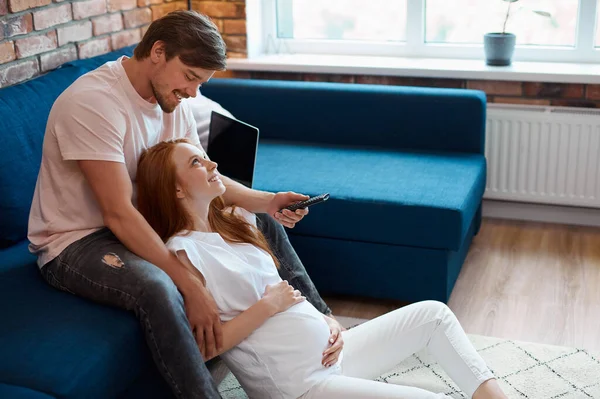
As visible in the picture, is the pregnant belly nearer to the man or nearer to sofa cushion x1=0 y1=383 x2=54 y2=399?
the man

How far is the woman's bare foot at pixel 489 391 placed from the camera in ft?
6.46

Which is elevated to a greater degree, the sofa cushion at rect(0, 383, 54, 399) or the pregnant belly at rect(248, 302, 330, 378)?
the sofa cushion at rect(0, 383, 54, 399)

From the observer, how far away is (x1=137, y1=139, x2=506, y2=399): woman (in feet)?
6.12

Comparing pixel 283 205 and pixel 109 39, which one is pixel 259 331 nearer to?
pixel 283 205

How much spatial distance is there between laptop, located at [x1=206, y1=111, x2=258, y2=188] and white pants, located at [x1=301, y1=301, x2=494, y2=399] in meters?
0.74

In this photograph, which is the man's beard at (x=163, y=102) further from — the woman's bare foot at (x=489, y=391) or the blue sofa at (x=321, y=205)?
the woman's bare foot at (x=489, y=391)

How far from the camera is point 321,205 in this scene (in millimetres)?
2695

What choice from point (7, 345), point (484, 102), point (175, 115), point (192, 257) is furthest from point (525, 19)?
point (7, 345)

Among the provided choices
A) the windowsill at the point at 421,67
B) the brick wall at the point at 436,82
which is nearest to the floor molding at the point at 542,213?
the brick wall at the point at 436,82

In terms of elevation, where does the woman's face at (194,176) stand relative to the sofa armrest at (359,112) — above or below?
above

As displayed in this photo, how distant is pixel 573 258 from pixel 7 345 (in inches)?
86.0

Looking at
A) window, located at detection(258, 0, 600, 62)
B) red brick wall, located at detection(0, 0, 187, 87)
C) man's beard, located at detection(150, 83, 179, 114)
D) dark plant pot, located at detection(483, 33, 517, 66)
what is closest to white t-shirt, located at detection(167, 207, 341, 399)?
man's beard, located at detection(150, 83, 179, 114)

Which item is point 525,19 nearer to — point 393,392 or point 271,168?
point 271,168

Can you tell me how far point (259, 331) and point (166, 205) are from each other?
40 cm
